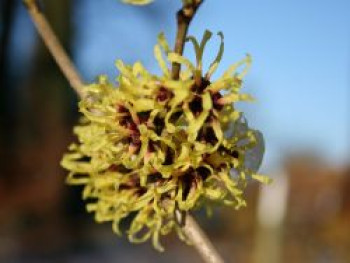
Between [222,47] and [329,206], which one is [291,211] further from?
[222,47]

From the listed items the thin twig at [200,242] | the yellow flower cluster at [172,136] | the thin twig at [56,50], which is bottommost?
the thin twig at [200,242]

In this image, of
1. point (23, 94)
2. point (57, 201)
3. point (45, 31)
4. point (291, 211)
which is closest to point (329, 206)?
point (291, 211)

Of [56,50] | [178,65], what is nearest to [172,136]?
[178,65]

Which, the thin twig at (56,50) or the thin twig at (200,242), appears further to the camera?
the thin twig at (56,50)

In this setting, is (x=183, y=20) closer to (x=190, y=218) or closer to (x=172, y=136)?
(x=172, y=136)

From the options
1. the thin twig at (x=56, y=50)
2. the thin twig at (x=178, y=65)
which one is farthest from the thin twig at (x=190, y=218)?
the thin twig at (x=56, y=50)

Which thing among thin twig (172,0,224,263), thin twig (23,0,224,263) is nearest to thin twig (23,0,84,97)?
thin twig (23,0,224,263)

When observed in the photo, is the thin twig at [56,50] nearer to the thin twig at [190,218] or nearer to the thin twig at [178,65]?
the thin twig at [178,65]

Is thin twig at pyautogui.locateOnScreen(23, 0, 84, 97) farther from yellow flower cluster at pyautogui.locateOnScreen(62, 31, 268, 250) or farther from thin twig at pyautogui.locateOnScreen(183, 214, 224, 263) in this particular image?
thin twig at pyautogui.locateOnScreen(183, 214, 224, 263)
